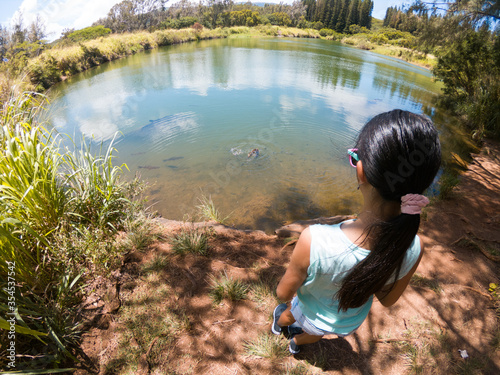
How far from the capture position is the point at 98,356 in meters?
1.53

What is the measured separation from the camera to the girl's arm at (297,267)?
3.36 feet

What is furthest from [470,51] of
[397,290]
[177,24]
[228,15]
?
[228,15]

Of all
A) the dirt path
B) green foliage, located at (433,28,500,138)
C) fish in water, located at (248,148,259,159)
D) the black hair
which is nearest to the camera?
the black hair

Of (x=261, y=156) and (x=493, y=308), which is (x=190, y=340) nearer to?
(x=493, y=308)

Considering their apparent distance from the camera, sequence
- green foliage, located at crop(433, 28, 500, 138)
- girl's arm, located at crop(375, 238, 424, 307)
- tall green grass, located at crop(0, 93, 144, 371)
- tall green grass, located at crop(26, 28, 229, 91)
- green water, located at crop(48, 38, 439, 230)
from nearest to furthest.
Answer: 1. girl's arm, located at crop(375, 238, 424, 307)
2. tall green grass, located at crop(0, 93, 144, 371)
3. green water, located at crop(48, 38, 439, 230)
4. green foliage, located at crop(433, 28, 500, 138)
5. tall green grass, located at crop(26, 28, 229, 91)

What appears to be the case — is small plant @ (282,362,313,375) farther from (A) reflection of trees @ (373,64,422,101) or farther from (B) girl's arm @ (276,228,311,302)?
(A) reflection of trees @ (373,64,422,101)

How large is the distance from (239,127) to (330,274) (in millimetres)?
6600

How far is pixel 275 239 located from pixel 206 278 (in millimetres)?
1268

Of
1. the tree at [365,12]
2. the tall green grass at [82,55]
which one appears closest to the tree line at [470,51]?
the tall green grass at [82,55]

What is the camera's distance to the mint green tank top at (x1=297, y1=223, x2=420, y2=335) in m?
1.01

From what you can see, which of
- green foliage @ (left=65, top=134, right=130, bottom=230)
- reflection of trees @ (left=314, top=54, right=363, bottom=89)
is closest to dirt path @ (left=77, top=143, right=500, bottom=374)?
green foliage @ (left=65, top=134, right=130, bottom=230)

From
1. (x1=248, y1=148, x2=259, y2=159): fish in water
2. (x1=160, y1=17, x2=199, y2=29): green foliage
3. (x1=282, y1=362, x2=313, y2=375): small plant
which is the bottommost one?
(x1=248, y1=148, x2=259, y2=159): fish in water

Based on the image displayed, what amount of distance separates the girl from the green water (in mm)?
890

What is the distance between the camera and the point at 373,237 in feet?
3.20
